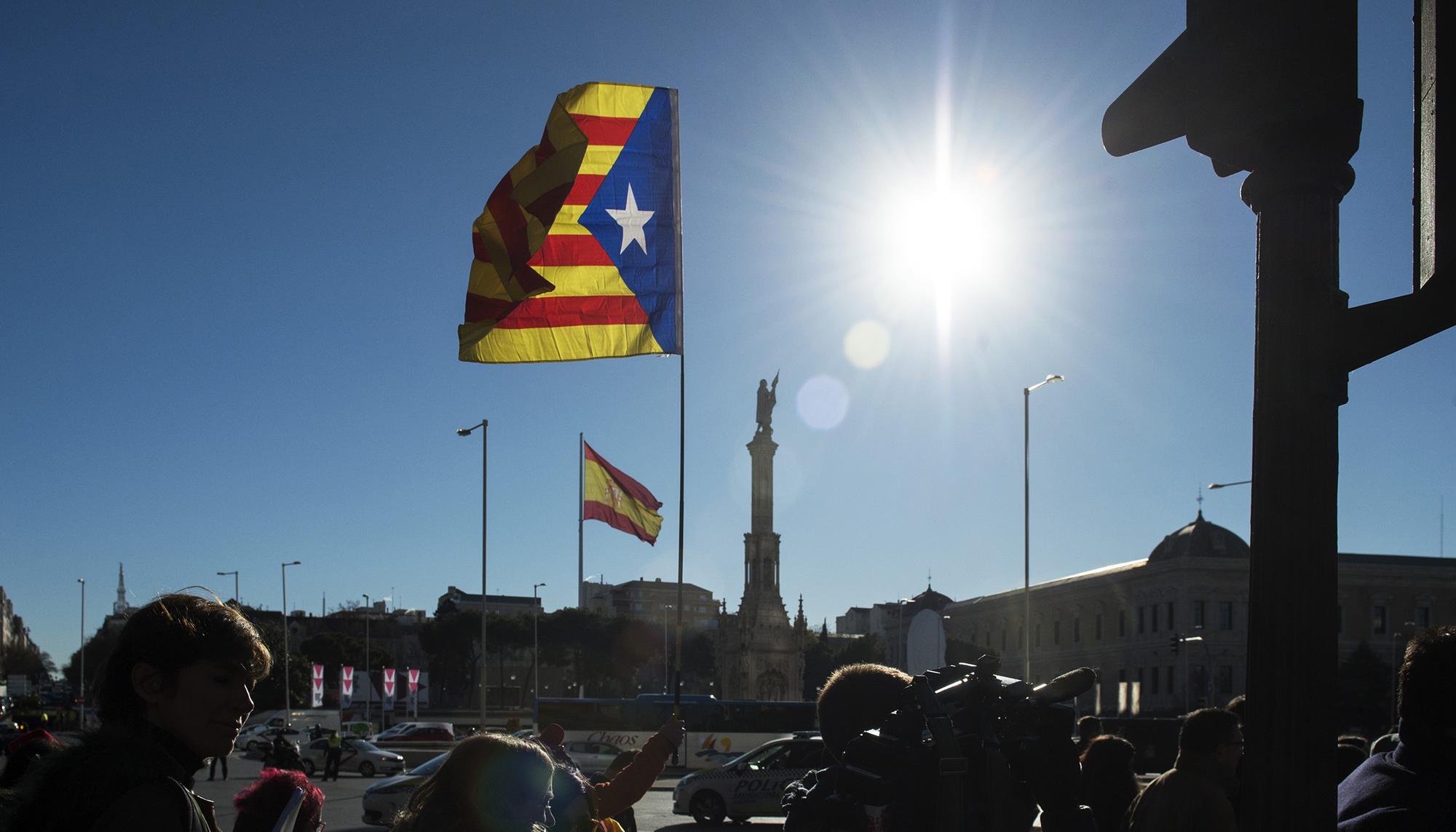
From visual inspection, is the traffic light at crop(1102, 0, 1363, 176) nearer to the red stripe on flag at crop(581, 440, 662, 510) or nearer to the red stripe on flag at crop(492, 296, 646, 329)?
the red stripe on flag at crop(492, 296, 646, 329)

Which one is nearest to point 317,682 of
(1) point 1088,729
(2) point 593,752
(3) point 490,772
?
(2) point 593,752

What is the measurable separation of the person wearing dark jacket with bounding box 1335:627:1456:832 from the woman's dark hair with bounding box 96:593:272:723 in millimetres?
2273

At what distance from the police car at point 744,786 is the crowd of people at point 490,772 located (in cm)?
1985

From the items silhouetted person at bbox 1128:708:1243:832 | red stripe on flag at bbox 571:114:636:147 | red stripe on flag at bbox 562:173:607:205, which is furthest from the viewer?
red stripe on flag at bbox 571:114:636:147

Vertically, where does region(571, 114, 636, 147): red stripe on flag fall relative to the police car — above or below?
above

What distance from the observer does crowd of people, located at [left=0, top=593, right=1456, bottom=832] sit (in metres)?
2.11

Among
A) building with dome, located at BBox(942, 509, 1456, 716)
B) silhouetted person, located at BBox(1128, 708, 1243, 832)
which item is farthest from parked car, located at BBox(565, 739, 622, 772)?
building with dome, located at BBox(942, 509, 1456, 716)

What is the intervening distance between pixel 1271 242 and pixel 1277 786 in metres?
0.90

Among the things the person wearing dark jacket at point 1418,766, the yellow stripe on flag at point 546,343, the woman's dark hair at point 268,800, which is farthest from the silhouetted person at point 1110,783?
the yellow stripe on flag at point 546,343

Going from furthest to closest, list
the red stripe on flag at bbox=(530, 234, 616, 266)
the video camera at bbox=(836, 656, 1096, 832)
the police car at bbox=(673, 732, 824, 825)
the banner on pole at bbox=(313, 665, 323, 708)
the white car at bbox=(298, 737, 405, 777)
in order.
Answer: the banner on pole at bbox=(313, 665, 323, 708) → the white car at bbox=(298, 737, 405, 777) → the police car at bbox=(673, 732, 824, 825) → the red stripe on flag at bbox=(530, 234, 616, 266) → the video camera at bbox=(836, 656, 1096, 832)

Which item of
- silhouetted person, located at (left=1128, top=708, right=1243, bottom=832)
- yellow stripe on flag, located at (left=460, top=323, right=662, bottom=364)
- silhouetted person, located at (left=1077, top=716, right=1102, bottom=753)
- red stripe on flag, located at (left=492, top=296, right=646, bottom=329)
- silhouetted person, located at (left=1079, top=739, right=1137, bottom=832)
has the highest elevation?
red stripe on flag, located at (left=492, top=296, right=646, bottom=329)

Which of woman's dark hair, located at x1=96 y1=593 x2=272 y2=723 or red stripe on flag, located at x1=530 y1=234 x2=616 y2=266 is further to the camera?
red stripe on flag, located at x1=530 y1=234 x2=616 y2=266

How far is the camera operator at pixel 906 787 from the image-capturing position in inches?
101

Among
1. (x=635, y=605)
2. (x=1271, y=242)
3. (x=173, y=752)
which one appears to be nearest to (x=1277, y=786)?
(x=1271, y=242)
